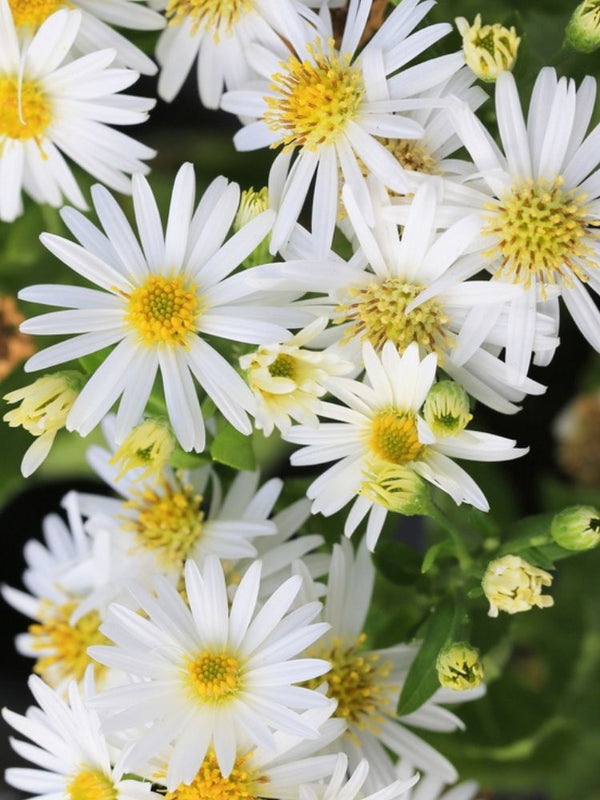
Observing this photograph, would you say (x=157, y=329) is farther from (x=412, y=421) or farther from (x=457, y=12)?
(x=457, y=12)

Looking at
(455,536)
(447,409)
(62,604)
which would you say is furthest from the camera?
(62,604)

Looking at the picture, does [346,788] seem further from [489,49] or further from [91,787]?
[489,49]

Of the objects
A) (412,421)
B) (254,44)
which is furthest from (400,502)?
(254,44)

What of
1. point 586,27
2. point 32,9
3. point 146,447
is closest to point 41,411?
point 146,447

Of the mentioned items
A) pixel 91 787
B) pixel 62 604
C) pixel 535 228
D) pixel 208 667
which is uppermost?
pixel 535 228

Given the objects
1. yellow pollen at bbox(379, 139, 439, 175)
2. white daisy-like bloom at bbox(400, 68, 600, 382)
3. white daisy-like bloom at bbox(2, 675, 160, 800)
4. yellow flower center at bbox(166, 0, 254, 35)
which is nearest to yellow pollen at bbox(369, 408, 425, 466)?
white daisy-like bloom at bbox(400, 68, 600, 382)

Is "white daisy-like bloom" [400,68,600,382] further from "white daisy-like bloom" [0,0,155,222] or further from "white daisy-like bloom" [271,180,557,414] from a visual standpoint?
"white daisy-like bloom" [0,0,155,222]
